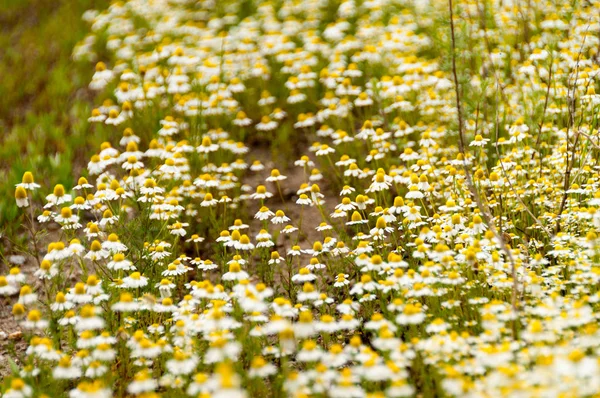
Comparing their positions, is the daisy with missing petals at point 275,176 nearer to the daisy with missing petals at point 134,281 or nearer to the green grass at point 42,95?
the daisy with missing petals at point 134,281

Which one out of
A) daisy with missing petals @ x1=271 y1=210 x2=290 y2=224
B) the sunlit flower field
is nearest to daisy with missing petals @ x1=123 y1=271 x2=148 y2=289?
the sunlit flower field

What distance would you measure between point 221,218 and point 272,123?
4.06 ft

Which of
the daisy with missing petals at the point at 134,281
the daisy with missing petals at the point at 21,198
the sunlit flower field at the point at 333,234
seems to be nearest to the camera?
the sunlit flower field at the point at 333,234

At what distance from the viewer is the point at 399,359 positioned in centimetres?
267

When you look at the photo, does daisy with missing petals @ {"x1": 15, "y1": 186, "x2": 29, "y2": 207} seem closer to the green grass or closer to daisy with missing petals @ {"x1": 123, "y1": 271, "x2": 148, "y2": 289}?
daisy with missing petals @ {"x1": 123, "y1": 271, "x2": 148, "y2": 289}

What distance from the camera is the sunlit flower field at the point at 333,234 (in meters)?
2.78

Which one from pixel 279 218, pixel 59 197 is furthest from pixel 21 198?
pixel 279 218

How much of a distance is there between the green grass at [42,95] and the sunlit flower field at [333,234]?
0.23 metres

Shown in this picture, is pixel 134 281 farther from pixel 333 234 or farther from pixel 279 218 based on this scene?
pixel 333 234

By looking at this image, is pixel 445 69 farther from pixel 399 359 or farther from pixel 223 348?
pixel 223 348

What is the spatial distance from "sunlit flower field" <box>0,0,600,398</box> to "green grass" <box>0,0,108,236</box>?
0.76 ft

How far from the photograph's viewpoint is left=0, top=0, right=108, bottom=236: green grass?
5.70 metres

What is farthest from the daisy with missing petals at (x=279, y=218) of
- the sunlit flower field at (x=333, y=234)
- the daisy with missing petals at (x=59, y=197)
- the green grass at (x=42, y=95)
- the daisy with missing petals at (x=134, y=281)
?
the green grass at (x=42, y=95)

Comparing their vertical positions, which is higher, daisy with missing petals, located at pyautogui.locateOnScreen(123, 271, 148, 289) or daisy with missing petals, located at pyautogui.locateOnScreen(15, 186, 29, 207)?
daisy with missing petals, located at pyautogui.locateOnScreen(15, 186, 29, 207)
